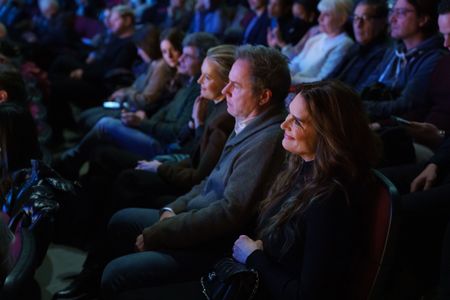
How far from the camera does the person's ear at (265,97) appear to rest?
225cm

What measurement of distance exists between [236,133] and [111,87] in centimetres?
Answer: 308

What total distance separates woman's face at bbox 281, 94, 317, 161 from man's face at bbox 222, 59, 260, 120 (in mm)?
484

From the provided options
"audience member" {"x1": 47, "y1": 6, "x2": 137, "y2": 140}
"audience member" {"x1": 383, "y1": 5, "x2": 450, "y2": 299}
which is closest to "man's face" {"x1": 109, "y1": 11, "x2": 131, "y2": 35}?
"audience member" {"x1": 47, "y1": 6, "x2": 137, "y2": 140}

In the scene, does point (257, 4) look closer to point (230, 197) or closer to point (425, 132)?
point (425, 132)

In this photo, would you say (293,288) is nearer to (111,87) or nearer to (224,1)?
(111,87)

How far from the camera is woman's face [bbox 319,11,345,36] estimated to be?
398cm

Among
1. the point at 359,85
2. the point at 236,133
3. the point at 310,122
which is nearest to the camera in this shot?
the point at 310,122

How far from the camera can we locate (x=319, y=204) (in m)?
1.55

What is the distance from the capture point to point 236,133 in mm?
2348

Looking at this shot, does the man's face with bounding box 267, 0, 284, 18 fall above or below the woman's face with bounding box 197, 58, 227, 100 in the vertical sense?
below

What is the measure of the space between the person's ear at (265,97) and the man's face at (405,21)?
1.25 meters

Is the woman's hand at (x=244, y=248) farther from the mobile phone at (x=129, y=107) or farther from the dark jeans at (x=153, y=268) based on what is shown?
the mobile phone at (x=129, y=107)

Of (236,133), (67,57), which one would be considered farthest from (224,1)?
(236,133)

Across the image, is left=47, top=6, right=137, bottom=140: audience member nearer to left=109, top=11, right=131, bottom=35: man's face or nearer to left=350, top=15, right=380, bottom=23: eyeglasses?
left=109, top=11, right=131, bottom=35: man's face
